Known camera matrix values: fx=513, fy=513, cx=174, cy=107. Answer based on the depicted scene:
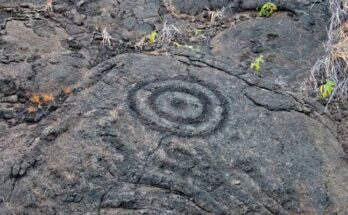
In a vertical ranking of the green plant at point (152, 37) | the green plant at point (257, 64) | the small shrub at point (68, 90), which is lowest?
the small shrub at point (68, 90)

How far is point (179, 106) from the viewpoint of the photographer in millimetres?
3355

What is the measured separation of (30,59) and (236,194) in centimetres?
198

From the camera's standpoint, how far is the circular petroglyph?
10.5 feet

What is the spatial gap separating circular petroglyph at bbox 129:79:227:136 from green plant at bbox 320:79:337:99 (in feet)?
2.81

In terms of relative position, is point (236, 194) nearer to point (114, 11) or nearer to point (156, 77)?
point (156, 77)

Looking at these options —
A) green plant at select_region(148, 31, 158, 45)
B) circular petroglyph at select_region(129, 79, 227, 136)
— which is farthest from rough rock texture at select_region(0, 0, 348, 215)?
green plant at select_region(148, 31, 158, 45)

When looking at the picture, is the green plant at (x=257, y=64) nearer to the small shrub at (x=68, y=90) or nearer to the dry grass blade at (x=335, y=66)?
the dry grass blade at (x=335, y=66)

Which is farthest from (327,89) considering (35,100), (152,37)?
(35,100)

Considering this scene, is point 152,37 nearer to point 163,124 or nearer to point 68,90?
point 68,90

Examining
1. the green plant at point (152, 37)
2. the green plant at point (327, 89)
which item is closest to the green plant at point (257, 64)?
the green plant at point (327, 89)

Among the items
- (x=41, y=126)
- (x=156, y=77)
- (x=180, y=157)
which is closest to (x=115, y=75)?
(x=156, y=77)

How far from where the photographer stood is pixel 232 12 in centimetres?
471

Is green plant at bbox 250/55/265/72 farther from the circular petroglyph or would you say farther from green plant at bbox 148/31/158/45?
green plant at bbox 148/31/158/45

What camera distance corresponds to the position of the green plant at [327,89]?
12.5ft
